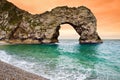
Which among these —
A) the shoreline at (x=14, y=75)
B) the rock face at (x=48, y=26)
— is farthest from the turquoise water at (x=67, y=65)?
the rock face at (x=48, y=26)

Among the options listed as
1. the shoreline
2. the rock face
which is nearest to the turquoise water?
the shoreline

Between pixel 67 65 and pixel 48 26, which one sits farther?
pixel 48 26

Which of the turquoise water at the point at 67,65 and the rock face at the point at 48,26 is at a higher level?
the rock face at the point at 48,26

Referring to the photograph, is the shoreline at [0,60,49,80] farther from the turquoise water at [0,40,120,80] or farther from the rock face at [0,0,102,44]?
the rock face at [0,0,102,44]

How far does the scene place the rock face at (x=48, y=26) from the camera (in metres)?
123

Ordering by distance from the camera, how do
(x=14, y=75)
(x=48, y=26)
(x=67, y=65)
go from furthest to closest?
(x=48, y=26) < (x=67, y=65) < (x=14, y=75)

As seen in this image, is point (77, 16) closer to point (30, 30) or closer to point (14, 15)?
point (30, 30)

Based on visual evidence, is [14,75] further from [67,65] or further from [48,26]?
[48,26]

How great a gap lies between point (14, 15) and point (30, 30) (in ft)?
82.6

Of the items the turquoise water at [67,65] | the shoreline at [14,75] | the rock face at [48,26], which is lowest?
the turquoise water at [67,65]

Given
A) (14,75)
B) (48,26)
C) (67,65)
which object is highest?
(48,26)

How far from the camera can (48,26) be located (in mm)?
126062

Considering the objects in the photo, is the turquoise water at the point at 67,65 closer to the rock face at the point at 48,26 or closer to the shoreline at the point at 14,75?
the shoreline at the point at 14,75

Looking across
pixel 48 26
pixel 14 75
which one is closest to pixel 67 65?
pixel 14 75
